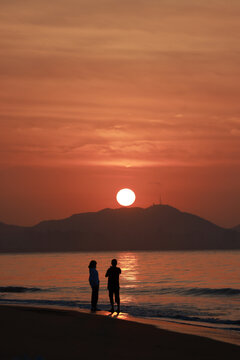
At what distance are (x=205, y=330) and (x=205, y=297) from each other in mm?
23506

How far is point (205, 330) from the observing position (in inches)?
803

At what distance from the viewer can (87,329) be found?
18359 millimetres

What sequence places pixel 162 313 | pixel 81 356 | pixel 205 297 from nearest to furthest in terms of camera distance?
pixel 81 356, pixel 162 313, pixel 205 297

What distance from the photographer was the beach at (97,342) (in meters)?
13.9

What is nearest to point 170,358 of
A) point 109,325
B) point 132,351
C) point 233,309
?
point 132,351

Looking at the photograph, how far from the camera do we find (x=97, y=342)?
15.8 metres

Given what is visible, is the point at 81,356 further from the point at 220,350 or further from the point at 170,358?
the point at 220,350

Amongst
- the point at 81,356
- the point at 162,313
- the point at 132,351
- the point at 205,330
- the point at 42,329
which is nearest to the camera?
the point at 81,356

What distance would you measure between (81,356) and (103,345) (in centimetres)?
180

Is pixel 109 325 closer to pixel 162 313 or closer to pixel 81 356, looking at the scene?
pixel 81 356

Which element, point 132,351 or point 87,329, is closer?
point 132,351

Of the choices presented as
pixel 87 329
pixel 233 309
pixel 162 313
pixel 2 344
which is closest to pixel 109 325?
pixel 87 329

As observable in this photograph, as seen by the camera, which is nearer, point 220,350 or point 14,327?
point 220,350

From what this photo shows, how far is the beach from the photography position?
549 inches
